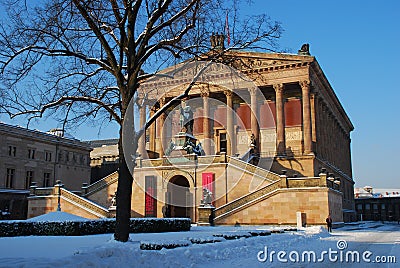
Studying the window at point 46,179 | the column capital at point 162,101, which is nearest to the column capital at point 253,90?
the column capital at point 162,101

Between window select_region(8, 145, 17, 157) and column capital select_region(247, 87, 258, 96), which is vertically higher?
column capital select_region(247, 87, 258, 96)

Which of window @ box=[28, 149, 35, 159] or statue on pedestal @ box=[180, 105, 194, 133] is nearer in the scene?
statue on pedestal @ box=[180, 105, 194, 133]

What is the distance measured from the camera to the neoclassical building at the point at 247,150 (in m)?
37.7

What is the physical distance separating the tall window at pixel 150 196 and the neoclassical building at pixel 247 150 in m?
0.10

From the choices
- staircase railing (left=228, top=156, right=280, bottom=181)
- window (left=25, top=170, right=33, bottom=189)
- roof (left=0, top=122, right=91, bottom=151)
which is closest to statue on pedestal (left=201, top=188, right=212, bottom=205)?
staircase railing (left=228, top=156, right=280, bottom=181)

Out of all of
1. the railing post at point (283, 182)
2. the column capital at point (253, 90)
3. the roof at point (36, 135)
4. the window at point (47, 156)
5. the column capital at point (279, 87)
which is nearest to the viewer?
the railing post at point (283, 182)

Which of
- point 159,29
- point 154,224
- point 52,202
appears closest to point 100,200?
point 52,202

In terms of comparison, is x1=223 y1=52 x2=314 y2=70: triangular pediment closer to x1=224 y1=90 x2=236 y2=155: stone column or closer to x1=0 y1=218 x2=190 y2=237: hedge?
x1=224 y1=90 x2=236 y2=155: stone column

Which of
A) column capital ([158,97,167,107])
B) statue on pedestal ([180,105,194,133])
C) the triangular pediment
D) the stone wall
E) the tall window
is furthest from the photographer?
column capital ([158,97,167,107])

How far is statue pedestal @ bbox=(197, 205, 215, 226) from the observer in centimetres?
3722

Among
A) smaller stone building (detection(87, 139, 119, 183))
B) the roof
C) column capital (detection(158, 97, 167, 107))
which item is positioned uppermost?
column capital (detection(158, 97, 167, 107))

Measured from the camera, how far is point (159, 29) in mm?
16250

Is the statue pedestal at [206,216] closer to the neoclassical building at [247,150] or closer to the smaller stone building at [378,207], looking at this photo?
the neoclassical building at [247,150]

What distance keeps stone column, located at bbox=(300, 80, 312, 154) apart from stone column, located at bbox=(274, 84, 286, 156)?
9.05 feet
